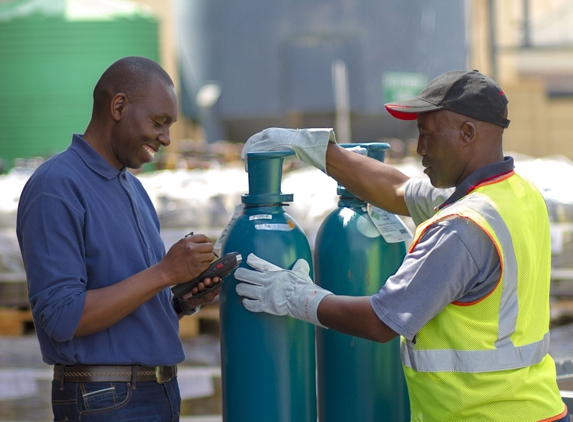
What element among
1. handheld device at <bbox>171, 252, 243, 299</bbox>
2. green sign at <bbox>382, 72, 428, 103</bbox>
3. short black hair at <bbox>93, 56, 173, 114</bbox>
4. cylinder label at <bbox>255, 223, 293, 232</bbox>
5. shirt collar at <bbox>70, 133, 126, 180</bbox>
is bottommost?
handheld device at <bbox>171, 252, 243, 299</bbox>

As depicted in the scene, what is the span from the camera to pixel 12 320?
172 inches

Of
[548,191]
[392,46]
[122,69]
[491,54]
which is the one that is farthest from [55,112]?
[491,54]

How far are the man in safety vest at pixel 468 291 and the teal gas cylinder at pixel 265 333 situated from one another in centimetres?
13

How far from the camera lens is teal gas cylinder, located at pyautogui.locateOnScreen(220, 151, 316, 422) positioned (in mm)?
2273

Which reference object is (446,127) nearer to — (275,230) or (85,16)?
(275,230)

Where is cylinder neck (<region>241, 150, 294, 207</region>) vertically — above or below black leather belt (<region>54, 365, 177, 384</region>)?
above

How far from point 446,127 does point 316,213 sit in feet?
7.27

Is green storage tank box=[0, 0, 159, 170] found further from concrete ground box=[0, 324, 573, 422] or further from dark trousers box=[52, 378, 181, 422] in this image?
dark trousers box=[52, 378, 181, 422]

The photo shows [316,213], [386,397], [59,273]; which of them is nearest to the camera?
[59,273]

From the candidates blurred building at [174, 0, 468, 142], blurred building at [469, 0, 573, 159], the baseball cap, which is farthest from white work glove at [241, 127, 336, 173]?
blurred building at [469, 0, 573, 159]

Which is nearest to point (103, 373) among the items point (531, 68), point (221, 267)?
point (221, 267)

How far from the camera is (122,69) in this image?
207cm

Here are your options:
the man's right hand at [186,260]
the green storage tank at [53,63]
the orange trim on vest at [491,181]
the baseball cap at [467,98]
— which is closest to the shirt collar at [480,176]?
the orange trim on vest at [491,181]

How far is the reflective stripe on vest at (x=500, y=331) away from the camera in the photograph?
192 cm
